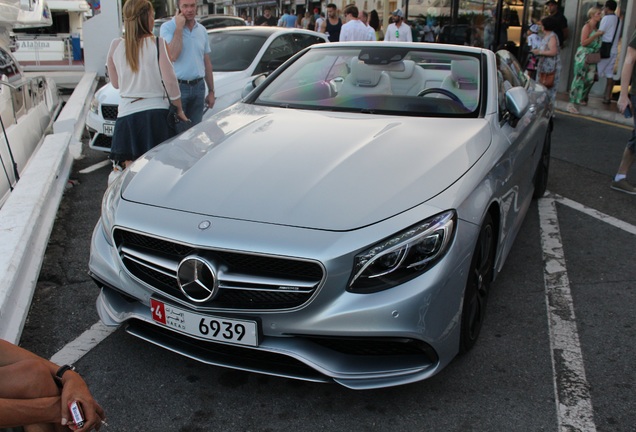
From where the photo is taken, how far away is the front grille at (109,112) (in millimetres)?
6688

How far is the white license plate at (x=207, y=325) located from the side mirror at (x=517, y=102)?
2.16 m

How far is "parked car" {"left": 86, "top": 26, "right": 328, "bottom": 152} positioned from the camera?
6.76 metres

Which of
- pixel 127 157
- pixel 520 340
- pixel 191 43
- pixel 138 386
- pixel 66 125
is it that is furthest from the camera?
pixel 66 125

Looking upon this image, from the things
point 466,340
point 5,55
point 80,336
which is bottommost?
point 80,336

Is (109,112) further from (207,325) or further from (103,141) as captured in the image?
(207,325)

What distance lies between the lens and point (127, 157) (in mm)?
5113

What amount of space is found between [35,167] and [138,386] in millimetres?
3652

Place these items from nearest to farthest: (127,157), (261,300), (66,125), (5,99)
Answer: (261,300) → (127,157) → (5,99) → (66,125)

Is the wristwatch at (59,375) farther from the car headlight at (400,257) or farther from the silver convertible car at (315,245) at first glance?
the car headlight at (400,257)

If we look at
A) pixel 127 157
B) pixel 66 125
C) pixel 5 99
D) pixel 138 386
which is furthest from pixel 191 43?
pixel 138 386

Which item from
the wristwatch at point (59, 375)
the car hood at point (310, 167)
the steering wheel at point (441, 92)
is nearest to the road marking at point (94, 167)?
the car hood at point (310, 167)

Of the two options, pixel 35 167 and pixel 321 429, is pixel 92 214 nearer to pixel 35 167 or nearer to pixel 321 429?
pixel 35 167

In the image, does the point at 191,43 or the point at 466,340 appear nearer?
the point at 466,340

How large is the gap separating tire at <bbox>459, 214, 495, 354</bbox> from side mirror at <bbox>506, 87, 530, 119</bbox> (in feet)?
2.86
